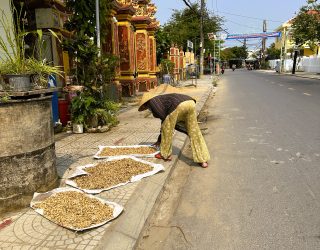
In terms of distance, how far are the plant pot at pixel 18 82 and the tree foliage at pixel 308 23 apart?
3289 centimetres

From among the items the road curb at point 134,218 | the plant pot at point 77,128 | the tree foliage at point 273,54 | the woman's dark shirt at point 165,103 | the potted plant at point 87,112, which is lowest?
the road curb at point 134,218

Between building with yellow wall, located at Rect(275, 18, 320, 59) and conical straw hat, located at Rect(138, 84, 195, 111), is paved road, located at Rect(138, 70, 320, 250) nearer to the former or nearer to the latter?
conical straw hat, located at Rect(138, 84, 195, 111)

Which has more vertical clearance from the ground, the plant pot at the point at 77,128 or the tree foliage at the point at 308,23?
the tree foliage at the point at 308,23

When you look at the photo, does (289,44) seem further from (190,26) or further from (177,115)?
(177,115)

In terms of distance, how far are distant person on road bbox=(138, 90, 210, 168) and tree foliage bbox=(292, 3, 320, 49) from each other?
3075cm

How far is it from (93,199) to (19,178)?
80cm

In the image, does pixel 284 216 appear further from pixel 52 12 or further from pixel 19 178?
pixel 52 12

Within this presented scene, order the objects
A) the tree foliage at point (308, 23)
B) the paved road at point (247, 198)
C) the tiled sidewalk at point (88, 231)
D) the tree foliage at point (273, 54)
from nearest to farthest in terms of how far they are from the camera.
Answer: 1. the tiled sidewalk at point (88, 231)
2. the paved road at point (247, 198)
3. the tree foliage at point (308, 23)
4. the tree foliage at point (273, 54)

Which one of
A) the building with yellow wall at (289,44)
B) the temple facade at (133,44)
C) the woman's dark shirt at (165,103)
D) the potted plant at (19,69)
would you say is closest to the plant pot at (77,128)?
the woman's dark shirt at (165,103)

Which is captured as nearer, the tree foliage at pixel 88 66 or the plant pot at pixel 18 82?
the plant pot at pixel 18 82

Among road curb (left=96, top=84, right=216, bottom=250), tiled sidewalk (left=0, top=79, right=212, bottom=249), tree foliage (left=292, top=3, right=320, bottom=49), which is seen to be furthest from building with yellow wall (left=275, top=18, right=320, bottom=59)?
road curb (left=96, top=84, right=216, bottom=250)

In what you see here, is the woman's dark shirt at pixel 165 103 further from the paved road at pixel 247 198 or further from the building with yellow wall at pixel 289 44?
the building with yellow wall at pixel 289 44

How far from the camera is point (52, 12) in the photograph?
982 cm

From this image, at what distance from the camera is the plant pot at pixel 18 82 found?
3531 mm
